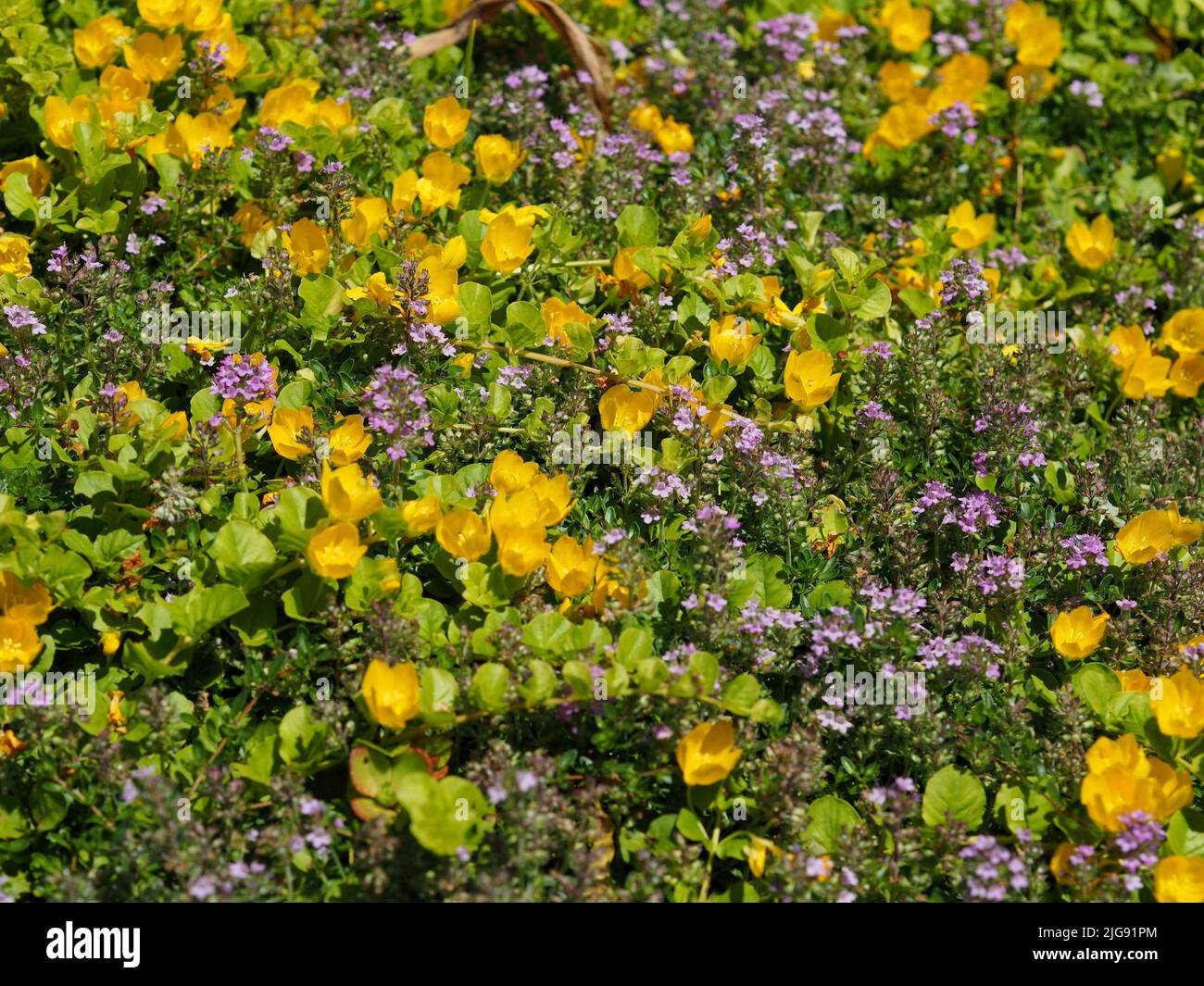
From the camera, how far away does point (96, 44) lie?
173 inches

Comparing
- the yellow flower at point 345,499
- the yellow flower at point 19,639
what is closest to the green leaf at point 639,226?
the yellow flower at point 345,499

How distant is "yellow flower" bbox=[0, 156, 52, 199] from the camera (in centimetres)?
405

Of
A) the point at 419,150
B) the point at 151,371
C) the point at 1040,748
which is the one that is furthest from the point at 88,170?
the point at 1040,748

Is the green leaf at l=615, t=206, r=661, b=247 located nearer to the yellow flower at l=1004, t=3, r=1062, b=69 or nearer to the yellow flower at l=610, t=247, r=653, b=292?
the yellow flower at l=610, t=247, r=653, b=292

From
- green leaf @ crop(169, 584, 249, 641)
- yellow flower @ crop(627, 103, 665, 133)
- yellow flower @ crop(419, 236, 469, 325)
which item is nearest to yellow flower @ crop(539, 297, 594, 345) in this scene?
yellow flower @ crop(419, 236, 469, 325)

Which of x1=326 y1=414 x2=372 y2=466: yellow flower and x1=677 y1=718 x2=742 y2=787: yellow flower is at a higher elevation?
x1=326 y1=414 x2=372 y2=466: yellow flower

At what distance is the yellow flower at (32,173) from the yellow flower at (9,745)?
181 cm

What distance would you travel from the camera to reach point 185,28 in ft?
14.5

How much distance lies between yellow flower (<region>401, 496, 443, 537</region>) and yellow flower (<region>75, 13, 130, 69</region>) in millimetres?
2153

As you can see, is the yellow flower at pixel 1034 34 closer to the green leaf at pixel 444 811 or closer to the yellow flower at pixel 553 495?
the yellow flower at pixel 553 495
